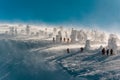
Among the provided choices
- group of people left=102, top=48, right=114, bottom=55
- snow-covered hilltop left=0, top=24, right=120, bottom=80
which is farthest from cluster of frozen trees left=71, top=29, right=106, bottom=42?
group of people left=102, top=48, right=114, bottom=55

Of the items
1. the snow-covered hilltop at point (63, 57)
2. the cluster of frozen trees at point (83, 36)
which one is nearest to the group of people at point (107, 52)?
the snow-covered hilltop at point (63, 57)

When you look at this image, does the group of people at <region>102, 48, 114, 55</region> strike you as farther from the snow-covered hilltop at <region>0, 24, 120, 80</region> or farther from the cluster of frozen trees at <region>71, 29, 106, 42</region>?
the cluster of frozen trees at <region>71, 29, 106, 42</region>

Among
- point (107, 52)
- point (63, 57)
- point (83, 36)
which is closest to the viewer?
point (107, 52)

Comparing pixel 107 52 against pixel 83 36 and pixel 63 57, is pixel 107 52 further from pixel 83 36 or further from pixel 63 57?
pixel 83 36

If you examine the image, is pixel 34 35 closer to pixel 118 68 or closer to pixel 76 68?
pixel 76 68

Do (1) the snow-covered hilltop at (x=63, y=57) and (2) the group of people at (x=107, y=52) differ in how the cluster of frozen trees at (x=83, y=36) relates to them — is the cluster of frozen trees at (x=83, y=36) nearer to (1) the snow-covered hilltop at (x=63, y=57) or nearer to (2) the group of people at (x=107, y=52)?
(1) the snow-covered hilltop at (x=63, y=57)

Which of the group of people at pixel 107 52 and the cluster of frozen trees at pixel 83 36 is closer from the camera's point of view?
the group of people at pixel 107 52

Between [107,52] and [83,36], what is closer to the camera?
[107,52]

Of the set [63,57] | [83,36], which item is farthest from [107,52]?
[83,36]

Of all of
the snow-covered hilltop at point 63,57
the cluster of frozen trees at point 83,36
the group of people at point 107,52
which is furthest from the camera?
the cluster of frozen trees at point 83,36

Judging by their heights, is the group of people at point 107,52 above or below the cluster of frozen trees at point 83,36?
below
